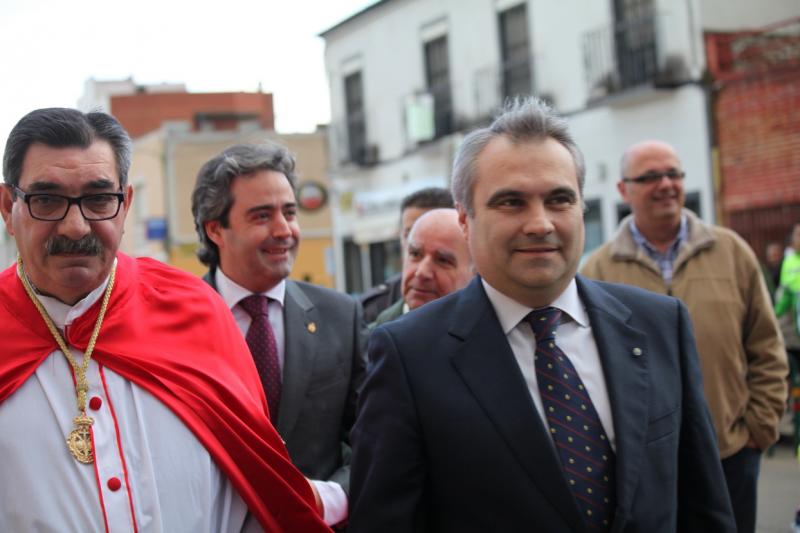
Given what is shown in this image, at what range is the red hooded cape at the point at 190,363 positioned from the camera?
3.06 m

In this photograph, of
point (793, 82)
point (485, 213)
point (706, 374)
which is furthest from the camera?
point (793, 82)

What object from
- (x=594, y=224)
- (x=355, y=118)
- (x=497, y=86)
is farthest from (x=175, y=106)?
(x=594, y=224)

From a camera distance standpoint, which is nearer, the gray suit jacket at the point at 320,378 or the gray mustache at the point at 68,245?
the gray mustache at the point at 68,245

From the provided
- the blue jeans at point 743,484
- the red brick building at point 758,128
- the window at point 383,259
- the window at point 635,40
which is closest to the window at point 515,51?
the window at point 635,40

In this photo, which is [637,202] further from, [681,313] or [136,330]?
[136,330]

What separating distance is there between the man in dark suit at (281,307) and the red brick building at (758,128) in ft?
38.2

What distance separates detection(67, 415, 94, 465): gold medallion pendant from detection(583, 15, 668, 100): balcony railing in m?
15.0

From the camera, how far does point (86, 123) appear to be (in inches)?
123

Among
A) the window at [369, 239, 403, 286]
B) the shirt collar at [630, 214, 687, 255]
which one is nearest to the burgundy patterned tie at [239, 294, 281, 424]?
the shirt collar at [630, 214, 687, 255]

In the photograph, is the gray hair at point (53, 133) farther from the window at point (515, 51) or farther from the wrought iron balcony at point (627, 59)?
the window at point (515, 51)

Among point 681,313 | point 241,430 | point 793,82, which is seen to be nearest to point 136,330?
point 241,430

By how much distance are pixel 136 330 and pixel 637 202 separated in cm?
302

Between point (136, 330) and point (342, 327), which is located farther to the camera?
point (342, 327)

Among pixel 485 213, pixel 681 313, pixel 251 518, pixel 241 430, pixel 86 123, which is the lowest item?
pixel 251 518
